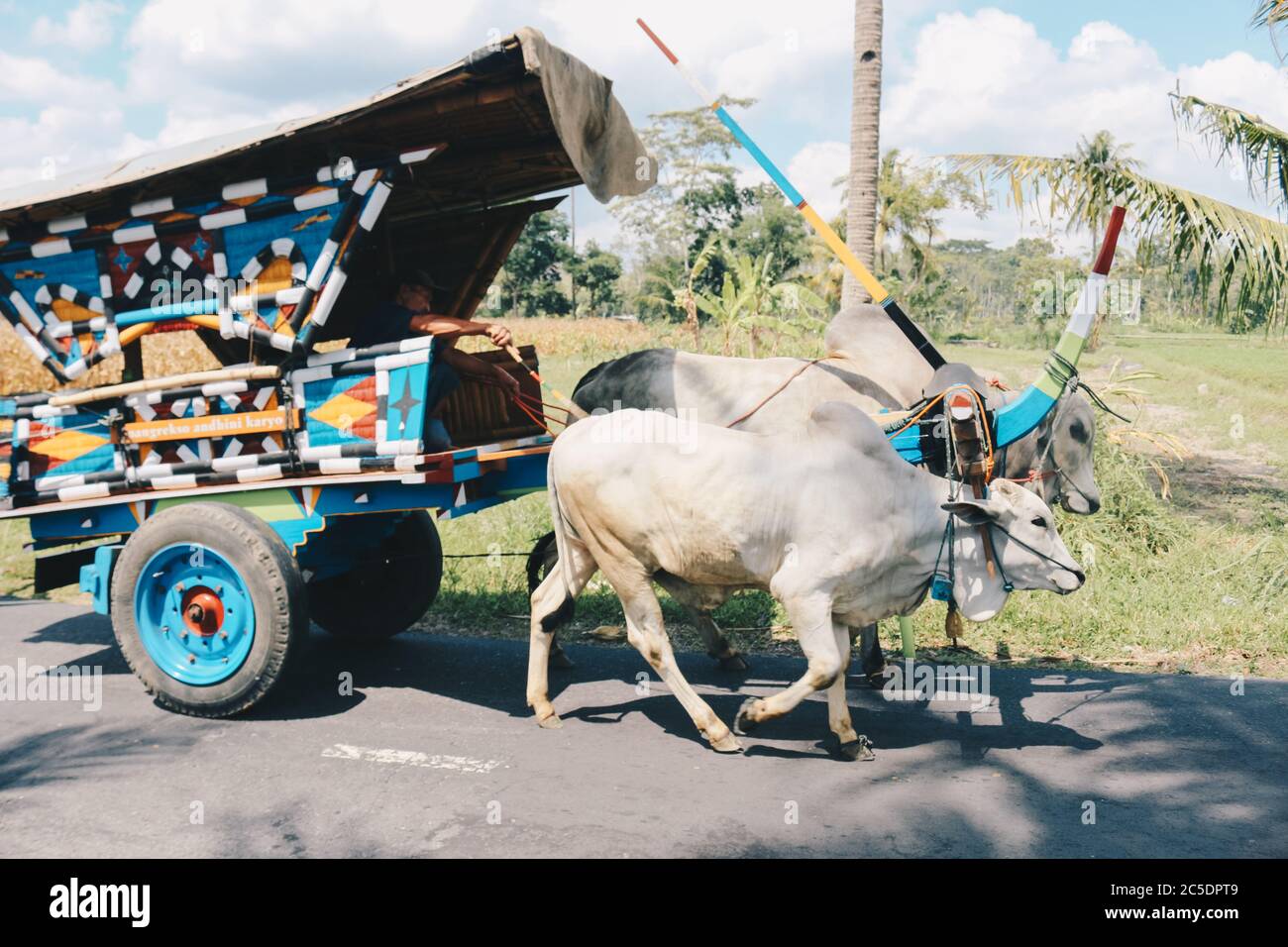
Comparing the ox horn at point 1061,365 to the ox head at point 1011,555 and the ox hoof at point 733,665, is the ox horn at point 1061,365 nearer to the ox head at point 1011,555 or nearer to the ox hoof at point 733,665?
the ox head at point 1011,555

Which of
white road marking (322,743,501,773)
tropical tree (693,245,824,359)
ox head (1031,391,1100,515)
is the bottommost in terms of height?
white road marking (322,743,501,773)

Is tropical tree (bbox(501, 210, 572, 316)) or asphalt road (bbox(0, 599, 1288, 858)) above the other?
tropical tree (bbox(501, 210, 572, 316))

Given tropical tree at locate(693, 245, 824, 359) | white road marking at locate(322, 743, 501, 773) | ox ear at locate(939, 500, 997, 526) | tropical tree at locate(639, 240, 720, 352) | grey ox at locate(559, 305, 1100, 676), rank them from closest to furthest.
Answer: ox ear at locate(939, 500, 997, 526) → white road marking at locate(322, 743, 501, 773) → grey ox at locate(559, 305, 1100, 676) → tropical tree at locate(693, 245, 824, 359) → tropical tree at locate(639, 240, 720, 352)

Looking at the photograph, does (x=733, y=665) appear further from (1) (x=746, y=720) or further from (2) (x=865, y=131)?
(2) (x=865, y=131)

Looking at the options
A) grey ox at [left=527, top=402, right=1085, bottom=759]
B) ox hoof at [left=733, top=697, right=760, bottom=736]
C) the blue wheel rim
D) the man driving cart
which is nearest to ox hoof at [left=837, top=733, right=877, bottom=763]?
grey ox at [left=527, top=402, right=1085, bottom=759]

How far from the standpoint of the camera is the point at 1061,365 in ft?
17.1

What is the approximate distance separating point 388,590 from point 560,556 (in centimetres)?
191

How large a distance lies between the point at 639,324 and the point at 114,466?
2483 centimetres

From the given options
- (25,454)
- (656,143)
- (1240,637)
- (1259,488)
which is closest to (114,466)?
(25,454)

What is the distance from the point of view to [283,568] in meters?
5.28

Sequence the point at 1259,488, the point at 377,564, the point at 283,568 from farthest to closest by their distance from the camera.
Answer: the point at 1259,488
the point at 377,564
the point at 283,568

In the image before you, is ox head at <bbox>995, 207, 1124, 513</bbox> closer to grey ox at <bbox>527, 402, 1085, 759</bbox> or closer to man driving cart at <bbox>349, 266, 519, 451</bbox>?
grey ox at <bbox>527, 402, 1085, 759</bbox>

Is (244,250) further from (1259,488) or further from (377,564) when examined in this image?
(1259,488)

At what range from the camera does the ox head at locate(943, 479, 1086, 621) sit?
4852 mm
